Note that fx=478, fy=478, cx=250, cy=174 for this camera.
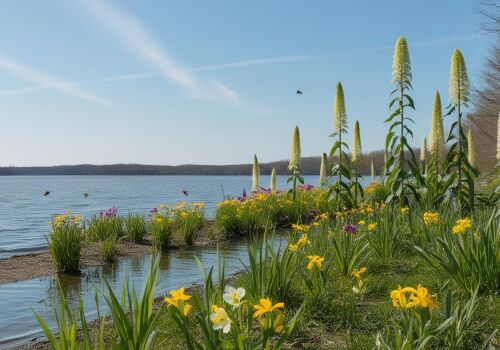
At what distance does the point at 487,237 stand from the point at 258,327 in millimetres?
2046

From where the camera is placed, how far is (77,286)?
6.89 m

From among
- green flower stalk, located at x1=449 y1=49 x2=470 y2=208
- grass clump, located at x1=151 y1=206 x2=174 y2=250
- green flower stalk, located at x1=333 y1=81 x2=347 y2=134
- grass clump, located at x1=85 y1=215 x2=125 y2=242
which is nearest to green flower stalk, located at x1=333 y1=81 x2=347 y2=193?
green flower stalk, located at x1=333 y1=81 x2=347 y2=134

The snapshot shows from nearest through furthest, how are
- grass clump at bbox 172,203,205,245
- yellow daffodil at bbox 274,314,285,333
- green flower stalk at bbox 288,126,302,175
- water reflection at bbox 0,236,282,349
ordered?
yellow daffodil at bbox 274,314,285,333 < water reflection at bbox 0,236,282,349 < grass clump at bbox 172,203,205,245 < green flower stalk at bbox 288,126,302,175

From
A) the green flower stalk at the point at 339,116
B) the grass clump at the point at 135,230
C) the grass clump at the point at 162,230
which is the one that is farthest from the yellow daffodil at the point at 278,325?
the grass clump at the point at 135,230

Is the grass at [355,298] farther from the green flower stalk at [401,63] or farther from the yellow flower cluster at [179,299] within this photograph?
the green flower stalk at [401,63]

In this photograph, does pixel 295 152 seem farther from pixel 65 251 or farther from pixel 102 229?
pixel 65 251

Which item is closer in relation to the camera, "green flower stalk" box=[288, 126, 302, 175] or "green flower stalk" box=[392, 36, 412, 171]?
"green flower stalk" box=[392, 36, 412, 171]

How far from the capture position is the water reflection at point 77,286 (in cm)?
515

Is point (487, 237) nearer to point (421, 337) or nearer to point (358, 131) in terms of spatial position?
point (421, 337)

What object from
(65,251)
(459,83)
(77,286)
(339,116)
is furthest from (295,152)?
(77,286)

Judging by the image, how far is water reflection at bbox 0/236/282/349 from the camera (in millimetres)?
5152

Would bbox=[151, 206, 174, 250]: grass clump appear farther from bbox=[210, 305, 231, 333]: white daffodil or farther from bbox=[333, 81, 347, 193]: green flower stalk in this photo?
bbox=[210, 305, 231, 333]: white daffodil

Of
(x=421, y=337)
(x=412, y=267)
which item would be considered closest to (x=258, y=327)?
(x=421, y=337)

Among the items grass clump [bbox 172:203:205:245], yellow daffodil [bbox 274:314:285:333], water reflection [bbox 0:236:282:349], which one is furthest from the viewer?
grass clump [bbox 172:203:205:245]
